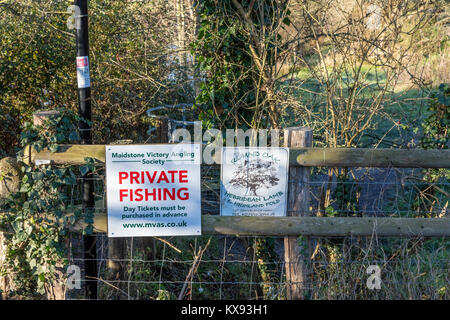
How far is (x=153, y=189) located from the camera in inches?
151

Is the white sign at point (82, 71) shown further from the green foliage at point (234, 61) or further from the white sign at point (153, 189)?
the green foliage at point (234, 61)

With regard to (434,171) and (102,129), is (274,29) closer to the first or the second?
(434,171)

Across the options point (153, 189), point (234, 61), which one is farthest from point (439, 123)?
point (153, 189)

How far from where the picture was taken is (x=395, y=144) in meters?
6.64

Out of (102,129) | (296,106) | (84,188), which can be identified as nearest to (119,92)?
(102,129)

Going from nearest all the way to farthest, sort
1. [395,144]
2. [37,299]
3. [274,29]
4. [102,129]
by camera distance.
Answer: [37,299], [274,29], [395,144], [102,129]

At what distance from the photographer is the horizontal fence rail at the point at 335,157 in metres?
3.79

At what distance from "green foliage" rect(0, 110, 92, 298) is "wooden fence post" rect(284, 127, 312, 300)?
1.70 metres

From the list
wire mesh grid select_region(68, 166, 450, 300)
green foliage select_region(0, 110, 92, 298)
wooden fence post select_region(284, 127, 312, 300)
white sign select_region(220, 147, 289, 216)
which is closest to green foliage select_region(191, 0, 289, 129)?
wire mesh grid select_region(68, 166, 450, 300)

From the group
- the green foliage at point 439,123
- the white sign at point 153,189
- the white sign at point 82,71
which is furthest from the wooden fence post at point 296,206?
the green foliage at point 439,123

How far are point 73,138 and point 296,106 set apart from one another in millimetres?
2831

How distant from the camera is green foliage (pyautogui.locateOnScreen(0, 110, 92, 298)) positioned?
381cm

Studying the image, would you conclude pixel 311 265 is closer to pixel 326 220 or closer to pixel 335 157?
pixel 326 220

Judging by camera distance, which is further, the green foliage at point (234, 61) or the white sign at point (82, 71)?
the green foliage at point (234, 61)
